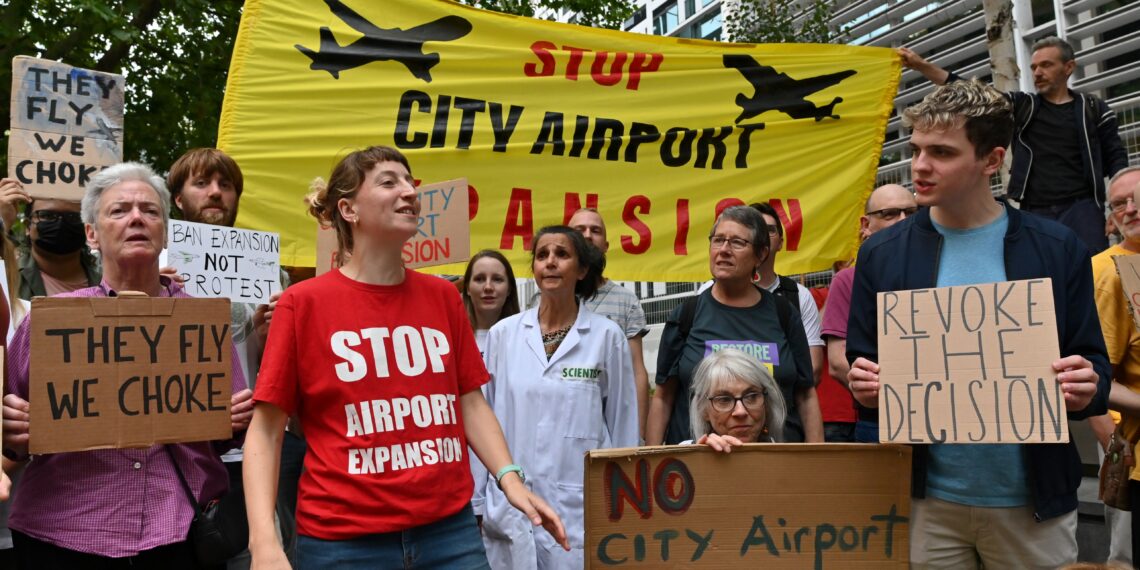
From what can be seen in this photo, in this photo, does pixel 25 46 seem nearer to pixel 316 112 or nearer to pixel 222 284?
pixel 316 112

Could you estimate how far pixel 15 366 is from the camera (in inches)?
117

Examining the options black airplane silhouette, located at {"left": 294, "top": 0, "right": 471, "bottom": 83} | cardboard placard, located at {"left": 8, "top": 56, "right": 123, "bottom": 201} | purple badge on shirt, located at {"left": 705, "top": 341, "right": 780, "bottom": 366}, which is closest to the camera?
purple badge on shirt, located at {"left": 705, "top": 341, "right": 780, "bottom": 366}

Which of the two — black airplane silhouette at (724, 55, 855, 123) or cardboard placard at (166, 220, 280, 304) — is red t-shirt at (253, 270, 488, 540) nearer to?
cardboard placard at (166, 220, 280, 304)

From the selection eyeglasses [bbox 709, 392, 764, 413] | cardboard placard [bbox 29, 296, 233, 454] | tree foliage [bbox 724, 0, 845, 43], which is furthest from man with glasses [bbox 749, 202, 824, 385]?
tree foliage [bbox 724, 0, 845, 43]

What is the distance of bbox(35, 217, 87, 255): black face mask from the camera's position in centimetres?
417

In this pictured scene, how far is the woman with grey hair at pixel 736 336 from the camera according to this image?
4.35 m

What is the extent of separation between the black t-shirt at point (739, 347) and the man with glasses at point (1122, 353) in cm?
113

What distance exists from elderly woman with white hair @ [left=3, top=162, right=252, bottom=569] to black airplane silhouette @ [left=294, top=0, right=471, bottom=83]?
8.65 ft

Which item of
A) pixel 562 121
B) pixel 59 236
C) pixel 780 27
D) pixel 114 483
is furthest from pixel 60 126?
pixel 780 27

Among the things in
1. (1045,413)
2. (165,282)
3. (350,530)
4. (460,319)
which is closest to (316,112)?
(165,282)

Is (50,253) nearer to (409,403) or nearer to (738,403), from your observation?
(409,403)

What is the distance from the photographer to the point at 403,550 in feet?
9.16

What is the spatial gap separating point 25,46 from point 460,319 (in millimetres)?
8898

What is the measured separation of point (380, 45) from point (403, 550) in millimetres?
3738
